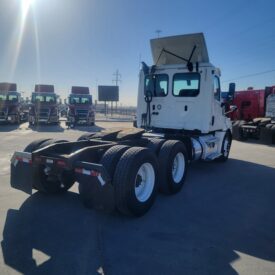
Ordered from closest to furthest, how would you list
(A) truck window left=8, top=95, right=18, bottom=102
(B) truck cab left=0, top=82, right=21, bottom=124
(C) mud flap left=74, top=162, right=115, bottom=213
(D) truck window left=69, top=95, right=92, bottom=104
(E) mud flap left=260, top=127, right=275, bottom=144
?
(C) mud flap left=74, top=162, right=115, bottom=213, (E) mud flap left=260, top=127, right=275, bottom=144, (B) truck cab left=0, top=82, right=21, bottom=124, (A) truck window left=8, top=95, right=18, bottom=102, (D) truck window left=69, top=95, right=92, bottom=104

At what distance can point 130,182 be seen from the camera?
13.9 feet

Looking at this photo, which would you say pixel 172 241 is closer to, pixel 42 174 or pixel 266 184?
pixel 42 174

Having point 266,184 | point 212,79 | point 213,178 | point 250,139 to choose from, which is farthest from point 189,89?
point 250,139

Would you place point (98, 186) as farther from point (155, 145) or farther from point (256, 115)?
point (256, 115)

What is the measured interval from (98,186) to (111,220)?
67cm

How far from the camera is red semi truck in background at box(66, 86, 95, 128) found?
78.6 feet

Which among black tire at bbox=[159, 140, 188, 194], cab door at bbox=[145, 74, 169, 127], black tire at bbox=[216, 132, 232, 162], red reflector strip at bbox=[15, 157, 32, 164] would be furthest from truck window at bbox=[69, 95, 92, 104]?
red reflector strip at bbox=[15, 157, 32, 164]

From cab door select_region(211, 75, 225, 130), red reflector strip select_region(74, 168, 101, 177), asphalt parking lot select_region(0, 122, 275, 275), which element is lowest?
asphalt parking lot select_region(0, 122, 275, 275)

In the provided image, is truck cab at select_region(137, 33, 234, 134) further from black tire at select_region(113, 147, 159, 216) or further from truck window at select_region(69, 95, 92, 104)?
truck window at select_region(69, 95, 92, 104)

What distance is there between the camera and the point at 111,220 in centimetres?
437

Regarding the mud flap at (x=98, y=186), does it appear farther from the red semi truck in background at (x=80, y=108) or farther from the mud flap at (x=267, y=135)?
the red semi truck in background at (x=80, y=108)

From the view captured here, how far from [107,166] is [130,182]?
0.41 metres

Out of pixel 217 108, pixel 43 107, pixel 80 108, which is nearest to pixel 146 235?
pixel 217 108

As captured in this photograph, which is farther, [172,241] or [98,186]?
[98,186]
